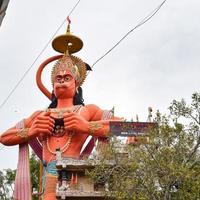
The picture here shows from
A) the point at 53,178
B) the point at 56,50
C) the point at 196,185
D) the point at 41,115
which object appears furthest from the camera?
the point at 56,50

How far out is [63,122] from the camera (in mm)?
10844

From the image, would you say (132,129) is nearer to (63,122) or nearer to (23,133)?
(63,122)

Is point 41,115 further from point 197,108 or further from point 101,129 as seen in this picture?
point 197,108

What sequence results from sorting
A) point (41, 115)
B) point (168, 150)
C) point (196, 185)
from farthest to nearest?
Answer: point (41, 115)
point (168, 150)
point (196, 185)

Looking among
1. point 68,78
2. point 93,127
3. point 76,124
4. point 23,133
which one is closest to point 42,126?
point 23,133

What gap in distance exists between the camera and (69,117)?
10.5 meters

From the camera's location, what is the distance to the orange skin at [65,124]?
10477 millimetres

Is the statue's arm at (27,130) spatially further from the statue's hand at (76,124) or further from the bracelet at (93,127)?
the bracelet at (93,127)

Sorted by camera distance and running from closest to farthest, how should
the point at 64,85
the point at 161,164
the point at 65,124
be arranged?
the point at 161,164
the point at 65,124
the point at 64,85

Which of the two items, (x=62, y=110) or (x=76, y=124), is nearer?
(x=76, y=124)

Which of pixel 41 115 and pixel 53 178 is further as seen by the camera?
pixel 41 115

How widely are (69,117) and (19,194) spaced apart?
2.25 m

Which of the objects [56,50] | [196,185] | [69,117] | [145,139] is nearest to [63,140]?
[69,117]

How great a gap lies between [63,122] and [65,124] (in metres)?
0.28
